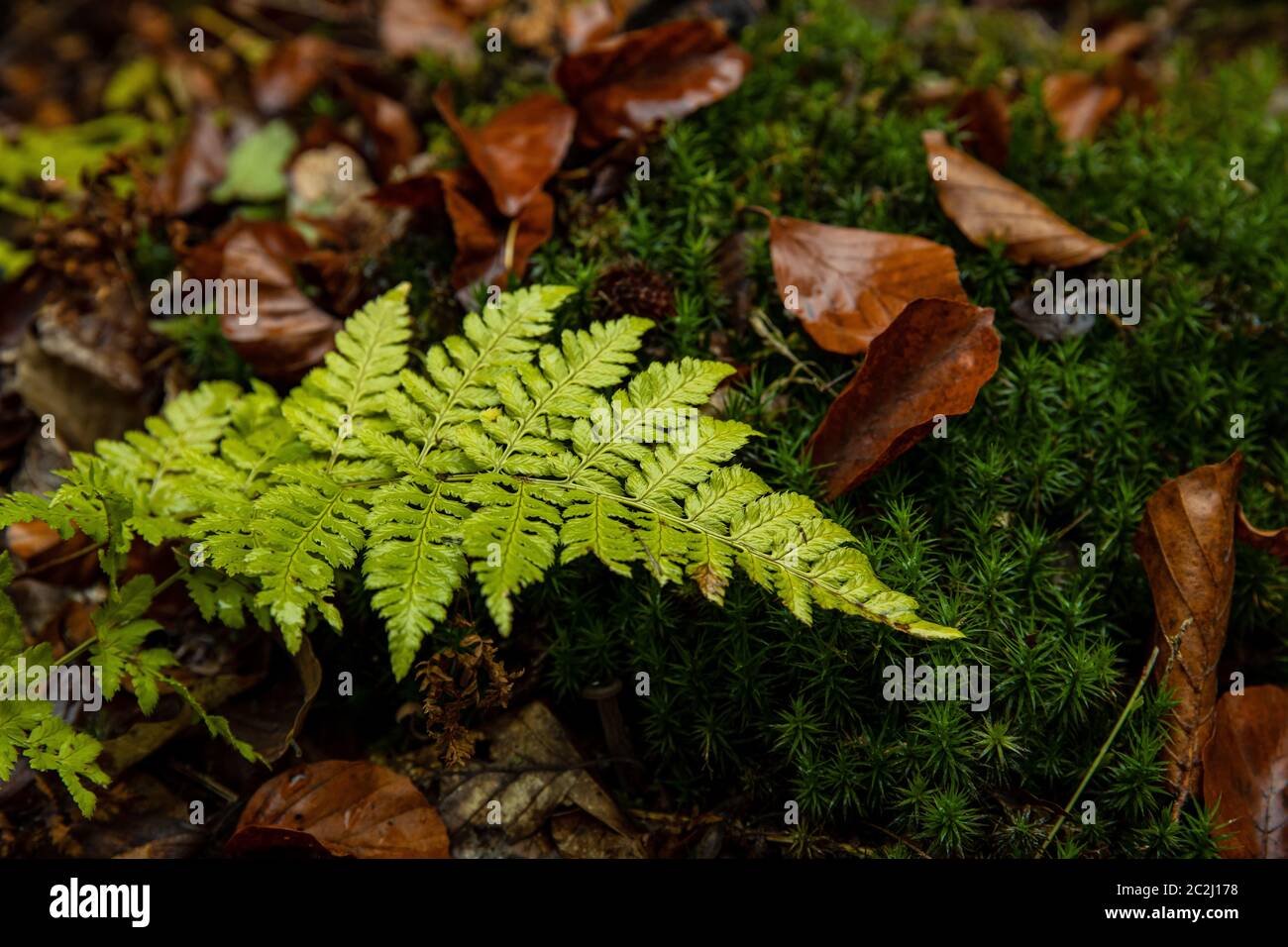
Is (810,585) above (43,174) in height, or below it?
below

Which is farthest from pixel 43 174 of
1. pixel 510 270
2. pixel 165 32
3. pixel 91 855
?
pixel 91 855

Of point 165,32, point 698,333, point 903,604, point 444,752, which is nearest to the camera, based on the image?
point 903,604

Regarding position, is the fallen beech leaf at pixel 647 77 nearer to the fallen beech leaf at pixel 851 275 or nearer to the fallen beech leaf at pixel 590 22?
the fallen beech leaf at pixel 590 22

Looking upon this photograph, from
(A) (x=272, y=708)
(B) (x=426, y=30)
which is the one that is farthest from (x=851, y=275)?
(B) (x=426, y=30)

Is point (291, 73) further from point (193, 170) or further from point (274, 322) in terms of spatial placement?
point (274, 322)

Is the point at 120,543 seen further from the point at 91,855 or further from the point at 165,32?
the point at 165,32
